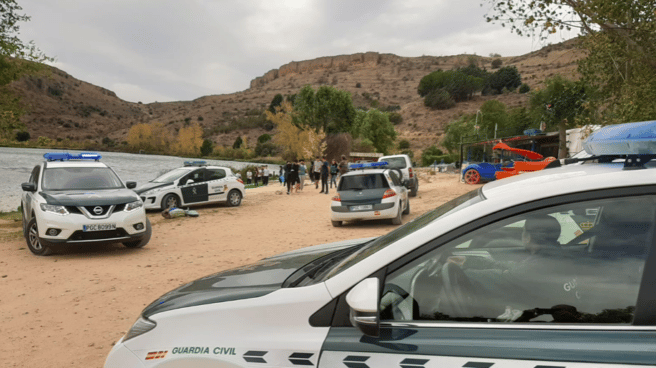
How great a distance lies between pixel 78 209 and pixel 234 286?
7.50m

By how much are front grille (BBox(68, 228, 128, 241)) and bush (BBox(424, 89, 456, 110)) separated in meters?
117

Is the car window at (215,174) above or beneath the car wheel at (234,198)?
above

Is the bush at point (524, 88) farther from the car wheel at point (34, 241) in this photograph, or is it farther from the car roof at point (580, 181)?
the car roof at point (580, 181)

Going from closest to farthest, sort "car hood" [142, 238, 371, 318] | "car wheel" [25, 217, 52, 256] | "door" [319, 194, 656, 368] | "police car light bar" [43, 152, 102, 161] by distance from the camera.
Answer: "door" [319, 194, 656, 368]
"car hood" [142, 238, 371, 318]
"car wheel" [25, 217, 52, 256]
"police car light bar" [43, 152, 102, 161]

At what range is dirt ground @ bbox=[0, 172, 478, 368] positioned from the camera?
456 cm

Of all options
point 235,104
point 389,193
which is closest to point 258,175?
point 389,193

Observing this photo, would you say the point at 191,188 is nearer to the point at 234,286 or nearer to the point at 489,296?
the point at 234,286

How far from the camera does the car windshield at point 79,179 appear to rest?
376 inches

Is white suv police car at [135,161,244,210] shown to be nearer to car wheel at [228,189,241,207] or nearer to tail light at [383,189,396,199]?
car wheel at [228,189,241,207]

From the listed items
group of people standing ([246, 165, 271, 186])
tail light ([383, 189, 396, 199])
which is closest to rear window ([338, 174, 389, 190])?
tail light ([383, 189, 396, 199])

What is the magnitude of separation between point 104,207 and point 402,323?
8.33 meters

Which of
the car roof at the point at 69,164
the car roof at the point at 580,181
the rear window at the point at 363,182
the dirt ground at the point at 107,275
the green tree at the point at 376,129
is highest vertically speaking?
the green tree at the point at 376,129

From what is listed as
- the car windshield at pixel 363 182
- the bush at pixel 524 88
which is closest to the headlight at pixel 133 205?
the car windshield at pixel 363 182

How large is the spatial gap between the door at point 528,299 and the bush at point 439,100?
401 feet
